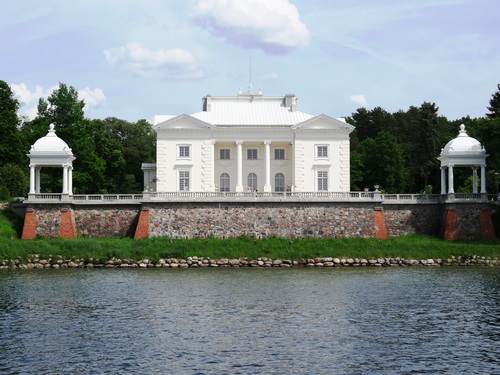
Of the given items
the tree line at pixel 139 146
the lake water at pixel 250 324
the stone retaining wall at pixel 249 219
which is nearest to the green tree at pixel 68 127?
the tree line at pixel 139 146

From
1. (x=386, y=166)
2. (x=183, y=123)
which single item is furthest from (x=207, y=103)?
(x=386, y=166)

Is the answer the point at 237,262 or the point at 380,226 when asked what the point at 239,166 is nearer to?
the point at 380,226

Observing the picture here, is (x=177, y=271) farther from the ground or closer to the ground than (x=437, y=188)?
closer to the ground

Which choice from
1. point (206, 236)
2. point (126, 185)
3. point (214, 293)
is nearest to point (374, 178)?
point (126, 185)

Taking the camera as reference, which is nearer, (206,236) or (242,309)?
(242,309)

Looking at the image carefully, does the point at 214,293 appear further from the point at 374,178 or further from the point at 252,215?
the point at 374,178

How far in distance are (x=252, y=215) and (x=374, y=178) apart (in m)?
33.4

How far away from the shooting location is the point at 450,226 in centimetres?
6275

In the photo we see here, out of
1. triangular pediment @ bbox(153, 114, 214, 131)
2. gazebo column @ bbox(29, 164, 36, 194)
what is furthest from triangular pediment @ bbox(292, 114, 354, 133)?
gazebo column @ bbox(29, 164, 36, 194)

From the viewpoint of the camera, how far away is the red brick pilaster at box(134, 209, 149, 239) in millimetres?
61812

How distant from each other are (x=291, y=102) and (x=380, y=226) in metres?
16.3

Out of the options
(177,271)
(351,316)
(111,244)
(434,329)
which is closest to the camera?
(434,329)

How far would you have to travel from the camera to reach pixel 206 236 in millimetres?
62375

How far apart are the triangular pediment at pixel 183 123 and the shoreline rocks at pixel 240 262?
51.7 ft
